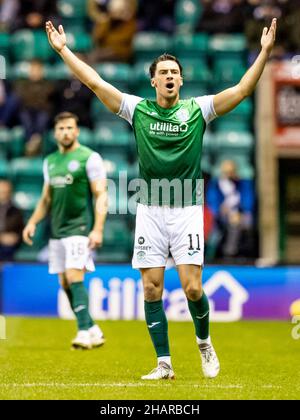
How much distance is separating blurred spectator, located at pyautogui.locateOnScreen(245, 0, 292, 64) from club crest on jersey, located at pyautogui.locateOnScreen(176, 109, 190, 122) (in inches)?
400

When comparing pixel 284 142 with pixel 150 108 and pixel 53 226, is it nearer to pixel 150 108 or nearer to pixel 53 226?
pixel 53 226

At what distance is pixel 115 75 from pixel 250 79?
10.4 m

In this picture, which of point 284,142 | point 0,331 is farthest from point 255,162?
point 0,331

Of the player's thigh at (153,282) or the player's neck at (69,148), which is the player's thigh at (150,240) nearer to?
the player's thigh at (153,282)

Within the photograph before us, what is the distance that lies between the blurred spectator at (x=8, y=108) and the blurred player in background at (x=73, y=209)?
6.49 metres

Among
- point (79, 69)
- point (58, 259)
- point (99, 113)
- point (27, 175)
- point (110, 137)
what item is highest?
point (99, 113)

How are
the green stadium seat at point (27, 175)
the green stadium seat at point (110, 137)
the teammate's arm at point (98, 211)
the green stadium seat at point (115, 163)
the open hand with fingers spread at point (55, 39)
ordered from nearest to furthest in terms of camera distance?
the open hand with fingers spread at point (55, 39)
the teammate's arm at point (98, 211)
the green stadium seat at point (115, 163)
the green stadium seat at point (27, 175)
the green stadium seat at point (110, 137)

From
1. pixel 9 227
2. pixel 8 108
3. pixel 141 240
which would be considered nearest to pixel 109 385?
pixel 141 240

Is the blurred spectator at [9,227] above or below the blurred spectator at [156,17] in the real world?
below

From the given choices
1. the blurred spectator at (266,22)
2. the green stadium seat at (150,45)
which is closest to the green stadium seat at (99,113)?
the green stadium seat at (150,45)

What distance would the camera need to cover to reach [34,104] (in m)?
17.4

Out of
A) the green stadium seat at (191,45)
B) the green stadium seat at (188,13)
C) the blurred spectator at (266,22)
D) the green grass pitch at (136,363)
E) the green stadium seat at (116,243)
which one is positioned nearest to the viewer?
the green grass pitch at (136,363)

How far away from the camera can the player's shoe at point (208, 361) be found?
7.79m

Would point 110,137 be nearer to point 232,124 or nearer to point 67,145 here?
point 232,124
